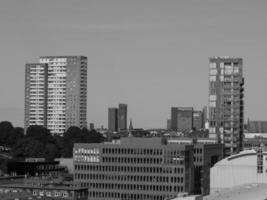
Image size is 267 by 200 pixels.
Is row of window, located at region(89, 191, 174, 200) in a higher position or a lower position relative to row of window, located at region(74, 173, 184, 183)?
lower

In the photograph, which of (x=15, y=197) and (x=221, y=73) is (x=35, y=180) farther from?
(x=221, y=73)

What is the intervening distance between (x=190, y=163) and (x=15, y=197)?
3780 centimetres

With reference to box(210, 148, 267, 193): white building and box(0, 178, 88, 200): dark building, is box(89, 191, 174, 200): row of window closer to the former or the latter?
box(0, 178, 88, 200): dark building

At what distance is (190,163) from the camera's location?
141 metres

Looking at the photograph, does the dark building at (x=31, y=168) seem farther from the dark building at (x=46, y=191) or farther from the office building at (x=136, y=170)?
the dark building at (x=46, y=191)

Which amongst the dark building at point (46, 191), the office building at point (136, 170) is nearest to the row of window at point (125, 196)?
the office building at point (136, 170)

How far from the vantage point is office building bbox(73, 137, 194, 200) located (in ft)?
447

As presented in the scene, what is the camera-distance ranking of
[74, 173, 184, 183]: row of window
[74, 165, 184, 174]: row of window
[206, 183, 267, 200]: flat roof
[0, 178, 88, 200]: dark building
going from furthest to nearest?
1. [74, 165, 184, 174]: row of window
2. [74, 173, 184, 183]: row of window
3. [0, 178, 88, 200]: dark building
4. [206, 183, 267, 200]: flat roof

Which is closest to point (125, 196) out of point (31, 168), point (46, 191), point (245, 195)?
point (46, 191)

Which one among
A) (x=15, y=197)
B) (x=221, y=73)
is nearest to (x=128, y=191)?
(x=15, y=197)

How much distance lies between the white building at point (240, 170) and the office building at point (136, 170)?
6248 millimetres

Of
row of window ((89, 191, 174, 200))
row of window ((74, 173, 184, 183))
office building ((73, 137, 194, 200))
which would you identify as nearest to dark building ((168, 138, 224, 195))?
office building ((73, 137, 194, 200))

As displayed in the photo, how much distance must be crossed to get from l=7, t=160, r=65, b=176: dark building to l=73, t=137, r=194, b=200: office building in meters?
33.8

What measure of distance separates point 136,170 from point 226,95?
35.2 m
